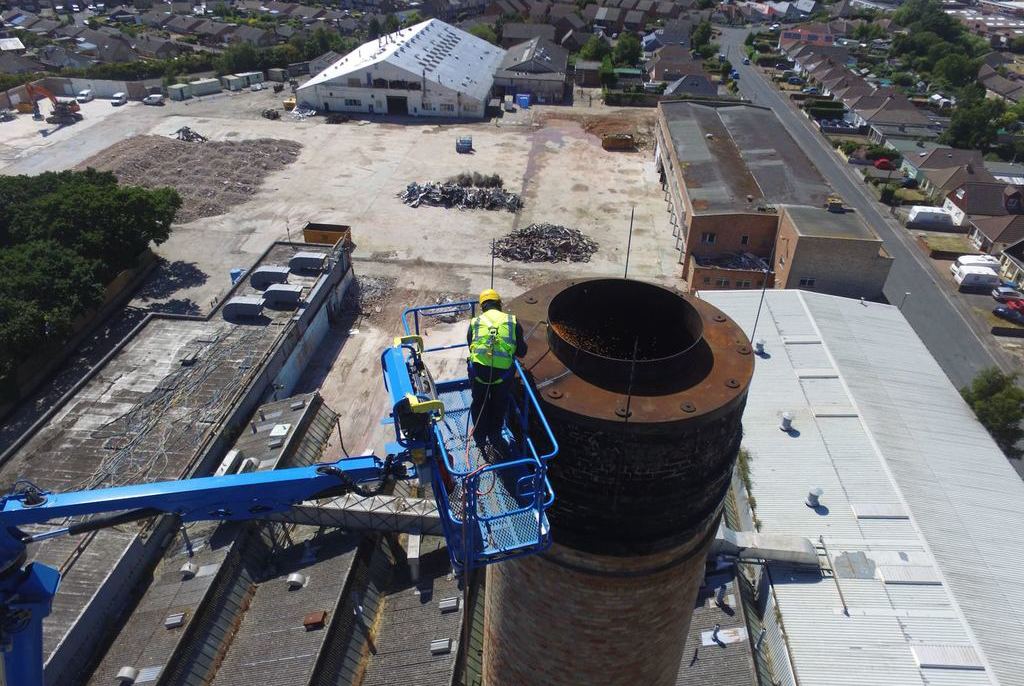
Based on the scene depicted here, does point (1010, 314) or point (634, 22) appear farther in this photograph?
point (634, 22)

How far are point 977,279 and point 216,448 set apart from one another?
149ft

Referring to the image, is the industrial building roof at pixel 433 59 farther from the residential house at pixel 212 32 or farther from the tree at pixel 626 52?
the residential house at pixel 212 32

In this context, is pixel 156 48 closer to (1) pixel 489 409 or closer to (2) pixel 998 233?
(2) pixel 998 233

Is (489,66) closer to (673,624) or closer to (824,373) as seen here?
(824,373)

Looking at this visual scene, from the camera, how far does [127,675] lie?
1700 centimetres

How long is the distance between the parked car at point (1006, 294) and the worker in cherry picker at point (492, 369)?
149 feet

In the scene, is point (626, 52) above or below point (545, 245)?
above

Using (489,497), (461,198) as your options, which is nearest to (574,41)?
(461,198)

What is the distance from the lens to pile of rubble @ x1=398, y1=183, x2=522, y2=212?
5019cm

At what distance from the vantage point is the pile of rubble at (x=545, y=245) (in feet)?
141

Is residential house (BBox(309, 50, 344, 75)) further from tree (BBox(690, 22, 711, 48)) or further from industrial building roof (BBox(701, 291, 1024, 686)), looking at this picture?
industrial building roof (BBox(701, 291, 1024, 686))

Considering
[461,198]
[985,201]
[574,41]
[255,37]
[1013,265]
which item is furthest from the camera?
[574,41]

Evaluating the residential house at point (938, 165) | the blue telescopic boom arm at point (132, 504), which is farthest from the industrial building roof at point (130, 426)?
the residential house at point (938, 165)

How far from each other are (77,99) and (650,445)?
91621mm
